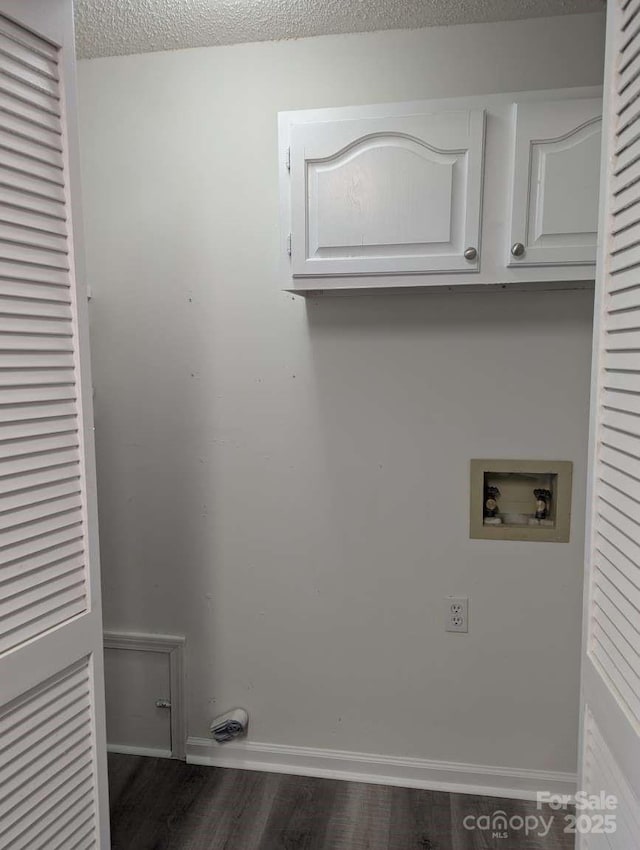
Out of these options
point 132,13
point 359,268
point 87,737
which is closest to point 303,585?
point 87,737

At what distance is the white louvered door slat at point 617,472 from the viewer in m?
0.99

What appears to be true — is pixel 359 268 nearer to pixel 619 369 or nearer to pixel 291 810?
pixel 619 369

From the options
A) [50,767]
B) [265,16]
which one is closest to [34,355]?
[50,767]

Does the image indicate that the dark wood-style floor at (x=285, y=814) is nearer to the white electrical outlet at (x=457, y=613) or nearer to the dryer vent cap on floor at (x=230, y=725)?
the dryer vent cap on floor at (x=230, y=725)

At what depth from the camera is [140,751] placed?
2.36 metres

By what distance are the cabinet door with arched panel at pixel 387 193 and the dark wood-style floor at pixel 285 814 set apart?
1778 mm

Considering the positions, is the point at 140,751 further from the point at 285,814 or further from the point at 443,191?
the point at 443,191

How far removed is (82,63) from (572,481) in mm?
2272

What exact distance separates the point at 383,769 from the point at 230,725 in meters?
0.58

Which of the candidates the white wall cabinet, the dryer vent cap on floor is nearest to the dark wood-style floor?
the dryer vent cap on floor

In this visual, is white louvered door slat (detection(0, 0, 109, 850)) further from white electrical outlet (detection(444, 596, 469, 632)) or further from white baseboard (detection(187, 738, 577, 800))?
white electrical outlet (detection(444, 596, 469, 632))

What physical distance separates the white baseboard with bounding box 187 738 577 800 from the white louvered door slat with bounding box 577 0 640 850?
0.99 m

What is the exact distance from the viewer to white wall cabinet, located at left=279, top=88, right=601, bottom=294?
1691 mm

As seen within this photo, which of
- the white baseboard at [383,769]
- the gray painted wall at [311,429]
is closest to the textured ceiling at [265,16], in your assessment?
the gray painted wall at [311,429]
